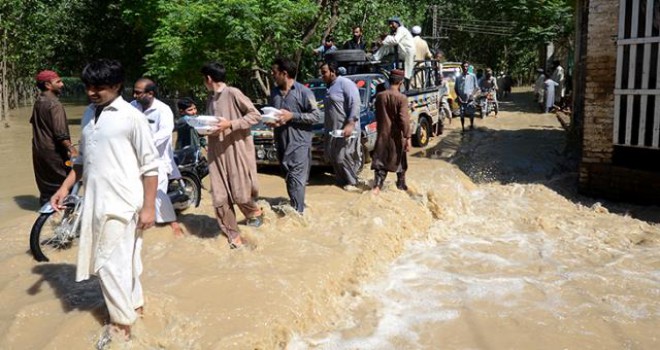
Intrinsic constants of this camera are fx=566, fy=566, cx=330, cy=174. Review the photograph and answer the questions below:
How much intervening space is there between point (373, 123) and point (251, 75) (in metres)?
5.90

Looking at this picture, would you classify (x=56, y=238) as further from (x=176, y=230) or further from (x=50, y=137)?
(x=50, y=137)

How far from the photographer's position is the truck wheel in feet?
41.1

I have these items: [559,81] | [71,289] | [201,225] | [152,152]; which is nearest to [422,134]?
[201,225]

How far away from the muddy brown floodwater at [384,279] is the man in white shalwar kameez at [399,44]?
3.83 metres

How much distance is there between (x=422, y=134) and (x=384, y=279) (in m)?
7.71

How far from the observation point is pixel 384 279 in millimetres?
5418

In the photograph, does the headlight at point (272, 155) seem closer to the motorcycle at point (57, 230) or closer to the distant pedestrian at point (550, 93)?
the motorcycle at point (57, 230)

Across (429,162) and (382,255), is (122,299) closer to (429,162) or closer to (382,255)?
(382,255)

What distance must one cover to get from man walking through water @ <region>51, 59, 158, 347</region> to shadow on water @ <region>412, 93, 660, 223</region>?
615 cm

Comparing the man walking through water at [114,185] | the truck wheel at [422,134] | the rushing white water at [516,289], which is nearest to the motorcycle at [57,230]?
the man walking through water at [114,185]

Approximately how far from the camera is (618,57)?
7355mm

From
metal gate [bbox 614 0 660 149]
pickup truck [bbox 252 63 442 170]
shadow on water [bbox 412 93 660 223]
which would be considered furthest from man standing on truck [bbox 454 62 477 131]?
metal gate [bbox 614 0 660 149]

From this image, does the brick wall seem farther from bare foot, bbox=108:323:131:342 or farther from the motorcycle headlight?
bare foot, bbox=108:323:131:342

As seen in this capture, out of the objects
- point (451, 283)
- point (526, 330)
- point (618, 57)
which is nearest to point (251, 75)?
point (618, 57)
